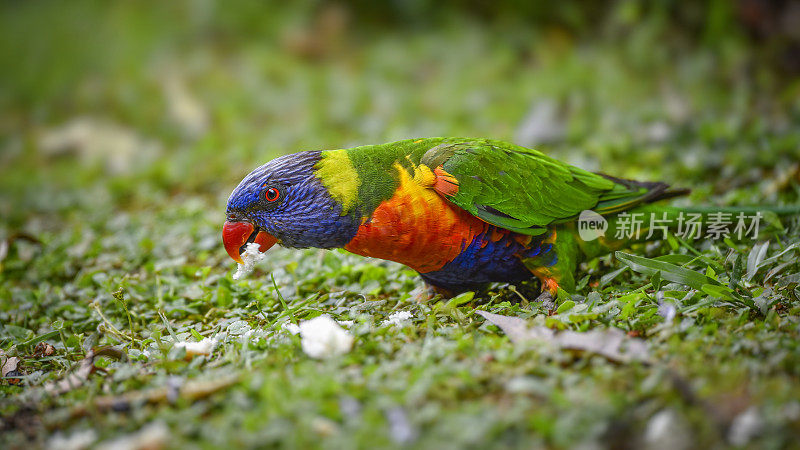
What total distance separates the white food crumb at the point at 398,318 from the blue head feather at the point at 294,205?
44 centimetres

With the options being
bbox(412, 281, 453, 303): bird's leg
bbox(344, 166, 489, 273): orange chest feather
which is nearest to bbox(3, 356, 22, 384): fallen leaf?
bbox(344, 166, 489, 273): orange chest feather

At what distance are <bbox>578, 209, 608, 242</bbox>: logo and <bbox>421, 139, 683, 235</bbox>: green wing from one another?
0.04m

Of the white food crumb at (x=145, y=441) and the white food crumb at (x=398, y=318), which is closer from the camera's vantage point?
the white food crumb at (x=145, y=441)

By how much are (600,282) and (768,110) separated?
12.7ft

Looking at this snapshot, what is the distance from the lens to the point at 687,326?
7.75ft

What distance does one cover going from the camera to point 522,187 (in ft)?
9.80

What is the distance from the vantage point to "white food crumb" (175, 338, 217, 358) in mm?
2559

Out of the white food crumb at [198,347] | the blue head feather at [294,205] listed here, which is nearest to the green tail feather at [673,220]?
the blue head feather at [294,205]

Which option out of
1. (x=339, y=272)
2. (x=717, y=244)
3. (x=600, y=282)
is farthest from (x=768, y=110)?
(x=339, y=272)

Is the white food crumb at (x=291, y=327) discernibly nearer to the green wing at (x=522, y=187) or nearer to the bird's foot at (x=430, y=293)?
the bird's foot at (x=430, y=293)

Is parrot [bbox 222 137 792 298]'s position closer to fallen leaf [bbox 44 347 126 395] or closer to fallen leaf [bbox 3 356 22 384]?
fallen leaf [bbox 44 347 126 395]

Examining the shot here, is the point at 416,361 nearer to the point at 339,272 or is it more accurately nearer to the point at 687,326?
the point at 687,326

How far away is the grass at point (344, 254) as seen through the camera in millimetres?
1912

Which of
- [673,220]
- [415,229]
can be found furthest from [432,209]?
[673,220]
